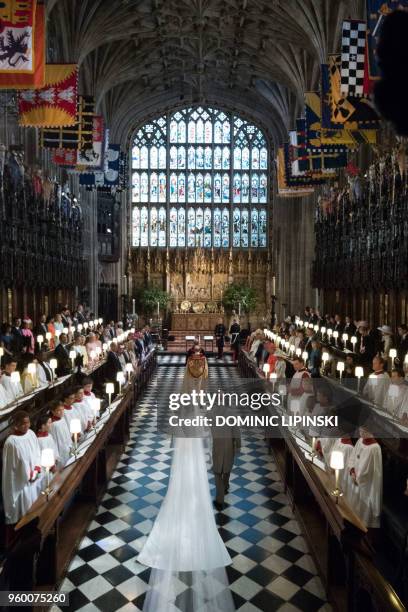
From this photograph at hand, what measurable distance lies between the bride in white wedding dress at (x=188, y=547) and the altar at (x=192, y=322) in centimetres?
2413

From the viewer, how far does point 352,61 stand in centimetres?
1095

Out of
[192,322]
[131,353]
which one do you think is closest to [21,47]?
[131,353]

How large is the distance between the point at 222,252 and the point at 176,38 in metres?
13.4

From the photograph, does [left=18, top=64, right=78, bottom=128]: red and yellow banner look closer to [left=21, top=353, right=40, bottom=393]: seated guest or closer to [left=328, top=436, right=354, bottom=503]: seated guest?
[left=21, top=353, right=40, bottom=393]: seated guest

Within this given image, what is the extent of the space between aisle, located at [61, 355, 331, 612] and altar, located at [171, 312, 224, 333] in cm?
2019

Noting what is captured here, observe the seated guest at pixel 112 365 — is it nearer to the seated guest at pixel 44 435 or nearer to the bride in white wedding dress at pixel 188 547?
the seated guest at pixel 44 435

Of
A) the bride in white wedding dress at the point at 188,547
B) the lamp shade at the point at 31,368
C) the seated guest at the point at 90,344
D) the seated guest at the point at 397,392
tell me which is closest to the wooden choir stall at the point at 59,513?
the lamp shade at the point at 31,368

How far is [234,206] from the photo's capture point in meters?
34.9

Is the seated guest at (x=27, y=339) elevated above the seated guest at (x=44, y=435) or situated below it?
above

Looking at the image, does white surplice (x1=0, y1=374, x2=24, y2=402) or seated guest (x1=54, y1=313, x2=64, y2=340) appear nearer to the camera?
white surplice (x1=0, y1=374, x2=24, y2=402)

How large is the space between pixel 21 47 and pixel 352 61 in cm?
696

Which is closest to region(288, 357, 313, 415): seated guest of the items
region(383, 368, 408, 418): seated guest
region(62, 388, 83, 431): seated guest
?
region(383, 368, 408, 418): seated guest

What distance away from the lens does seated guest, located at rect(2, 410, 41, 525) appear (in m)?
6.48

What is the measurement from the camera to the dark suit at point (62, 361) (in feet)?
40.9
